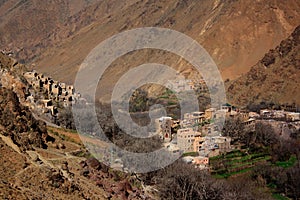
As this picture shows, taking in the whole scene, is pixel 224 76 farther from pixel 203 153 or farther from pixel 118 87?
pixel 203 153

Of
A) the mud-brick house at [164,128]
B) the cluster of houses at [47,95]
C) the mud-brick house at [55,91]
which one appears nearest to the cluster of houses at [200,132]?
the mud-brick house at [164,128]

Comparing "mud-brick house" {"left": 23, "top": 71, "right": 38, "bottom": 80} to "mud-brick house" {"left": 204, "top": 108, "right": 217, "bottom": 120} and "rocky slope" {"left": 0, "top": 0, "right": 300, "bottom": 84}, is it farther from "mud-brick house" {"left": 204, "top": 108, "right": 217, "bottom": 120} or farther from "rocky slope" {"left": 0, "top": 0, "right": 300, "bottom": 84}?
"rocky slope" {"left": 0, "top": 0, "right": 300, "bottom": 84}

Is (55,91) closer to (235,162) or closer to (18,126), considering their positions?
(235,162)

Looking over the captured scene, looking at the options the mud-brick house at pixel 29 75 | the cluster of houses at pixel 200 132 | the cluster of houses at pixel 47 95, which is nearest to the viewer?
the cluster of houses at pixel 47 95

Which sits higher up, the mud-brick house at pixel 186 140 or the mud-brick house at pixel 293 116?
the mud-brick house at pixel 293 116

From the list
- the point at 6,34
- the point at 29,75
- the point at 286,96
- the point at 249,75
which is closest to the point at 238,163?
the point at 29,75

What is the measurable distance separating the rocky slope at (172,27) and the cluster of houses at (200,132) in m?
27.8

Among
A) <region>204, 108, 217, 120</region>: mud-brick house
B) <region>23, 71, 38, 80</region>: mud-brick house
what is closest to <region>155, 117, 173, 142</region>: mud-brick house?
<region>204, 108, 217, 120</region>: mud-brick house

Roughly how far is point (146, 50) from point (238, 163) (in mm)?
75358

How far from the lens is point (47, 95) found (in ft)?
111

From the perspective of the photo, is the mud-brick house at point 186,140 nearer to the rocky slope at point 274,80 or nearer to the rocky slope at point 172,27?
the rocky slope at point 274,80

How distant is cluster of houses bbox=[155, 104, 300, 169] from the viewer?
36531 mm

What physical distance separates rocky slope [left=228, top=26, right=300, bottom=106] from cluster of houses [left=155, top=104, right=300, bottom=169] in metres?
10.6

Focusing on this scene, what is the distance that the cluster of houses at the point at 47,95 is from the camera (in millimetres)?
29270
